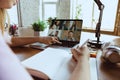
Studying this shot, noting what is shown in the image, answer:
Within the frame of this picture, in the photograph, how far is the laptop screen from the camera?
46.2 inches

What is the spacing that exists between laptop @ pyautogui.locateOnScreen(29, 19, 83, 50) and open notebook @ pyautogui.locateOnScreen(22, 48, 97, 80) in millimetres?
228

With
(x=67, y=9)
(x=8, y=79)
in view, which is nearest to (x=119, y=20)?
(x=67, y=9)

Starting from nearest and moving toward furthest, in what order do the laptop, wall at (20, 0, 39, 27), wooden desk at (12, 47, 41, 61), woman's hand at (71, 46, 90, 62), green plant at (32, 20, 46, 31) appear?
woman's hand at (71, 46, 90, 62) < wooden desk at (12, 47, 41, 61) < the laptop < green plant at (32, 20, 46, 31) < wall at (20, 0, 39, 27)

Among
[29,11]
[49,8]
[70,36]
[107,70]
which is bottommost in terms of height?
[107,70]

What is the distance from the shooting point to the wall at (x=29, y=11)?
88.3 inches

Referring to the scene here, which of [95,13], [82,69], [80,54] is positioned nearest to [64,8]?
[95,13]

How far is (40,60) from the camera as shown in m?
0.83

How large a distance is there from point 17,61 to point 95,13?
10.2 feet

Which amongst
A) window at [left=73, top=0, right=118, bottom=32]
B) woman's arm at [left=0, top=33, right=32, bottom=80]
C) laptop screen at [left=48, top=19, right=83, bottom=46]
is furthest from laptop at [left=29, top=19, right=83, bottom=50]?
window at [left=73, top=0, right=118, bottom=32]

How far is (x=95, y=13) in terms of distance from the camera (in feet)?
10.4

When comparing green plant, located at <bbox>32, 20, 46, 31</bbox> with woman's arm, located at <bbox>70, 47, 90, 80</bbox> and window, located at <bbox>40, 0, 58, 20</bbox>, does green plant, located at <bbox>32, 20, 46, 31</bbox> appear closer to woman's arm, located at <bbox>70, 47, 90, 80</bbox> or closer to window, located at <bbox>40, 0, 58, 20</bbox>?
woman's arm, located at <bbox>70, 47, 90, 80</bbox>

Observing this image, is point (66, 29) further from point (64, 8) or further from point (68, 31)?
point (64, 8)

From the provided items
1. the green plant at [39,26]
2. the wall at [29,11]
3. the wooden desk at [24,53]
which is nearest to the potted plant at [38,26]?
the green plant at [39,26]

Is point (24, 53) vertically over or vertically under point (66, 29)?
under
